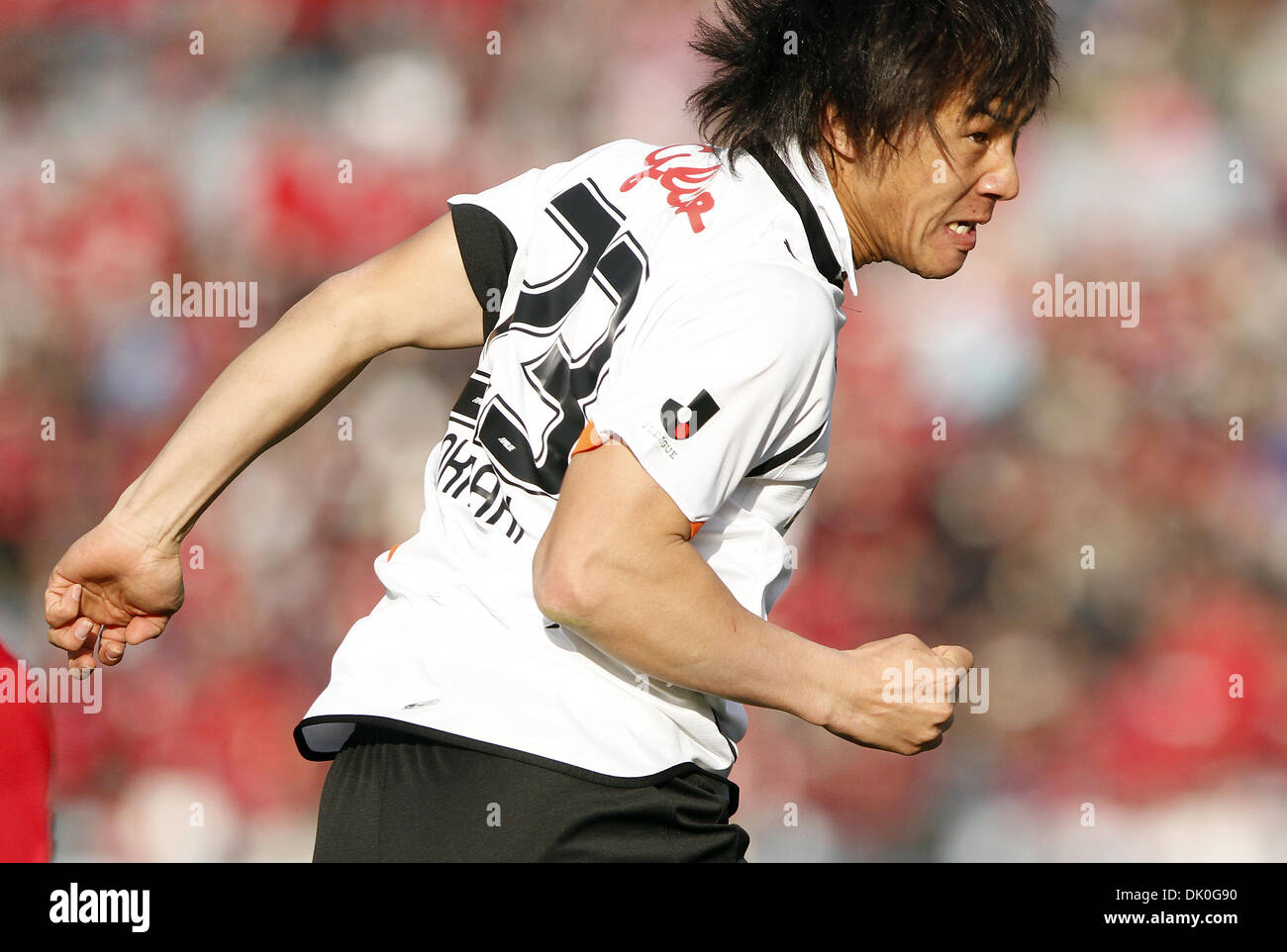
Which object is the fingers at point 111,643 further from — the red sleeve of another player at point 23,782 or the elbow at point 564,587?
the elbow at point 564,587

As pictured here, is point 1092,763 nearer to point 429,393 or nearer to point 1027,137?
point 1027,137

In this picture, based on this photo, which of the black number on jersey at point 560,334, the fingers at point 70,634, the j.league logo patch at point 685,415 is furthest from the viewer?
the fingers at point 70,634

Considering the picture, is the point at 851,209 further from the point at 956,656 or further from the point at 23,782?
the point at 23,782

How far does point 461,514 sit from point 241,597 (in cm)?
200

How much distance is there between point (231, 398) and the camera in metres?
1.08

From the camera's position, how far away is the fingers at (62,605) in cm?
114


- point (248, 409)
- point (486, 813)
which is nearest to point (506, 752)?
point (486, 813)

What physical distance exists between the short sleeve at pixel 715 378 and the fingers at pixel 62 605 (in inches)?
23.1

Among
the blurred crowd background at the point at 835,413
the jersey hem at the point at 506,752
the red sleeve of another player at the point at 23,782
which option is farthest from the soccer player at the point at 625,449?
the blurred crowd background at the point at 835,413

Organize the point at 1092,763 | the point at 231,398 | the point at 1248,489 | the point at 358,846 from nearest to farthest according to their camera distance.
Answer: the point at 358,846
the point at 231,398
the point at 1092,763
the point at 1248,489

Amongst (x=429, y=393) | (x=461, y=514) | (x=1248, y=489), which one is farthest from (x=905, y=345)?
(x=461, y=514)

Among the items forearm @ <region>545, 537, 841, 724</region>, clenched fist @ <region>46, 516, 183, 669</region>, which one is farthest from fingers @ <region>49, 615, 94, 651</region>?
forearm @ <region>545, 537, 841, 724</region>

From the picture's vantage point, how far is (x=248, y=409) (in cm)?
108

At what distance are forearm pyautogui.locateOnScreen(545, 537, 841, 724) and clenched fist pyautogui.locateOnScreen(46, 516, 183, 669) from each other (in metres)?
0.47
